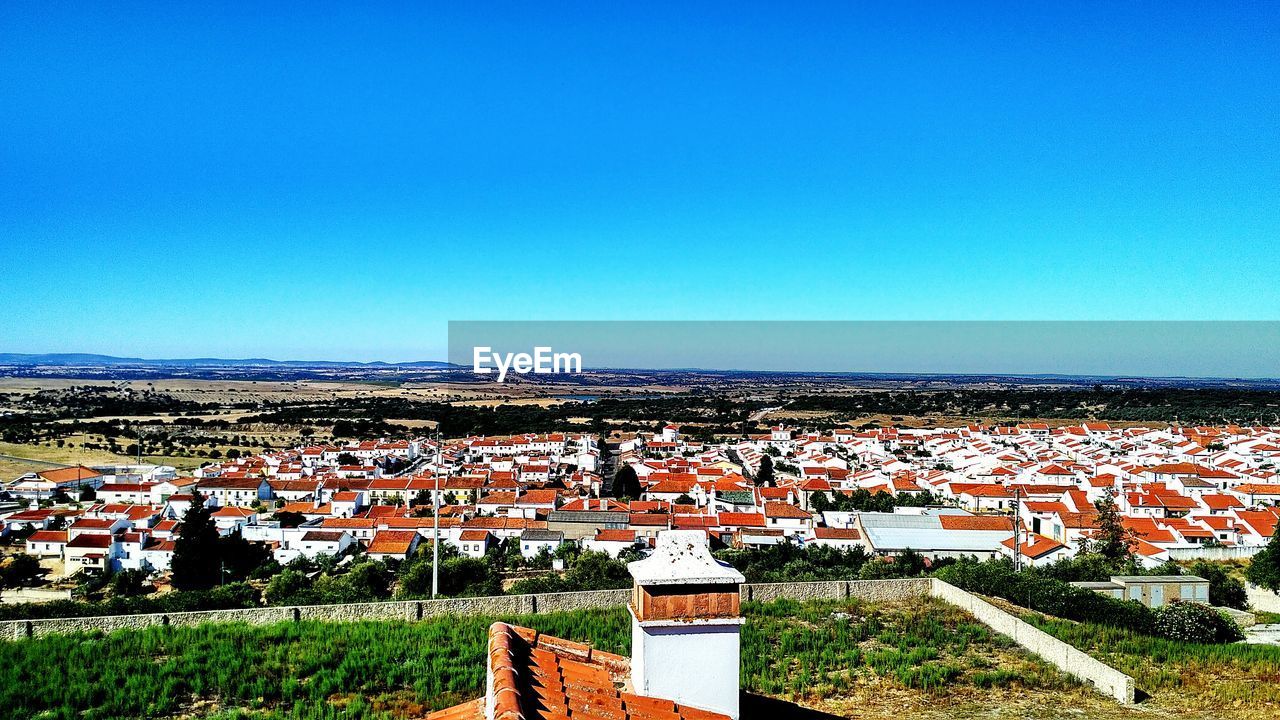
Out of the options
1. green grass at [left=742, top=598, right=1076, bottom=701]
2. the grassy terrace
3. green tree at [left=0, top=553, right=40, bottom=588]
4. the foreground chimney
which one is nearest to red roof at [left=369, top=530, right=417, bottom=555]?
green tree at [left=0, top=553, right=40, bottom=588]

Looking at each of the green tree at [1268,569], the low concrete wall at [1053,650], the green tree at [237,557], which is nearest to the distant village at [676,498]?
the green tree at [237,557]

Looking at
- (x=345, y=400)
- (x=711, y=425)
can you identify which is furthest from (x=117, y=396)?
(x=711, y=425)

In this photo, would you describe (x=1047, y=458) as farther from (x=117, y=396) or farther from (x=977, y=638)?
(x=117, y=396)

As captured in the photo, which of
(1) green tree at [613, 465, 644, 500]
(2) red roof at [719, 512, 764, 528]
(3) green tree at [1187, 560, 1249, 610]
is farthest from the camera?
(1) green tree at [613, 465, 644, 500]

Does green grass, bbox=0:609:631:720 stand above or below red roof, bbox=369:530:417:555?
above

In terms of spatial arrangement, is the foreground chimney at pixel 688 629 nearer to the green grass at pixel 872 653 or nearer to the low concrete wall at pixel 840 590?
the green grass at pixel 872 653

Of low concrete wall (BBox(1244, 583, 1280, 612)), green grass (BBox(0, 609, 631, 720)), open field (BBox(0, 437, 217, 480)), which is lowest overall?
open field (BBox(0, 437, 217, 480))

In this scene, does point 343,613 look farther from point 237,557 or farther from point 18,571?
point 18,571

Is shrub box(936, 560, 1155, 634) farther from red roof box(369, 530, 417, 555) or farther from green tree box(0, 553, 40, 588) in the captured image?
green tree box(0, 553, 40, 588)
